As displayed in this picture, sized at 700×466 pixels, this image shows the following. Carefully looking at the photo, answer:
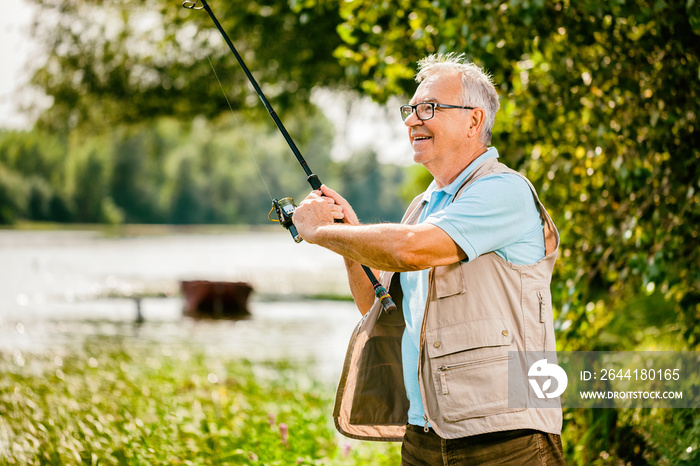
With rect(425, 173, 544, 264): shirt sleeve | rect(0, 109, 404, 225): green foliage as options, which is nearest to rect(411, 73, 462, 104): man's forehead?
rect(425, 173, 544, 264): shirt sleeve

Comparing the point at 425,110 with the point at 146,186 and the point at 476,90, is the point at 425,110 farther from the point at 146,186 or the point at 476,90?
the point at 146,186

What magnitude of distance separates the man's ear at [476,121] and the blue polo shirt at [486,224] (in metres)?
0.08

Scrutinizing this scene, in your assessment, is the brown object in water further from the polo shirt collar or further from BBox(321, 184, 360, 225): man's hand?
the polo shirt collar

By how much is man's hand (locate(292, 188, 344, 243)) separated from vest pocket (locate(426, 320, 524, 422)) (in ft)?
1.80

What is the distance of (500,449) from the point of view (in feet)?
7.07

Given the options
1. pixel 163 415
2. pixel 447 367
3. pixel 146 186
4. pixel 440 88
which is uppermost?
pixel 440 88

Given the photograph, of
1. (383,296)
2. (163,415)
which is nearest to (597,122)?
(383,296)

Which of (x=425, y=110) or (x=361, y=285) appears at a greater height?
(x=425, y=110)

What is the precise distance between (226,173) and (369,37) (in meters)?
81.3

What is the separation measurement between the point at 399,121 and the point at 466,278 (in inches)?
359

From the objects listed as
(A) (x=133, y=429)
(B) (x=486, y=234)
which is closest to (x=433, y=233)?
(B) (x=486, y=234)

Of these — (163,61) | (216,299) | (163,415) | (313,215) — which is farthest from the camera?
(216,299)

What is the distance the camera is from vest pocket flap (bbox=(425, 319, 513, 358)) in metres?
2.12

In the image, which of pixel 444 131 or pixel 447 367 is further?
pixel 444 131
